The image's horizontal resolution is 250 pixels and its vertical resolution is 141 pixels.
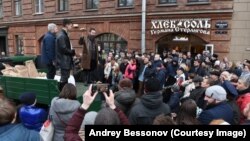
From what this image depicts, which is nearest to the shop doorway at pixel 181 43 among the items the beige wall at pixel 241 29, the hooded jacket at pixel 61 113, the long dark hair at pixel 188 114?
the beige wall at pixel 241 29

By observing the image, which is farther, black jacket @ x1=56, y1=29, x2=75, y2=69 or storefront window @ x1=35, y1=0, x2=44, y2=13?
storefront window @ x1=35, y1=0, x2=44, y2=13

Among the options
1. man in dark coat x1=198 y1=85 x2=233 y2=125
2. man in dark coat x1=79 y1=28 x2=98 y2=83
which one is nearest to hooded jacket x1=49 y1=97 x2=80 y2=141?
man in dark coat x1=198 y1=85 x2=233 y2=125

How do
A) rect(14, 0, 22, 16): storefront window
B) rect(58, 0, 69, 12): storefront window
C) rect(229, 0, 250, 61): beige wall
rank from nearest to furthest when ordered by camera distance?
rect(229, 0, 250, 61): beige wall → rect(58, 0, 69, 12): storefront window → rect(14, 0, 22, 16): storefront window

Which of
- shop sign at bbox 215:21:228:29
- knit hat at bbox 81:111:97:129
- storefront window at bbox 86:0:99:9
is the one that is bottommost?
knit hat at bbox 81:111:97:129

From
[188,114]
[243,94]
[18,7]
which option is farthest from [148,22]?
[18,7]

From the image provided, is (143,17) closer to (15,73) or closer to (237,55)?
(237,55)

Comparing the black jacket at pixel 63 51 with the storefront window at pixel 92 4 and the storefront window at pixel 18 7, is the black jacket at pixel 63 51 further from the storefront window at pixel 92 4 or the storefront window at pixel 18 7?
the storefront window at pixel 18 7

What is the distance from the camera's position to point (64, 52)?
635 centimetres

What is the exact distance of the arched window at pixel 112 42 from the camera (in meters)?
16.5

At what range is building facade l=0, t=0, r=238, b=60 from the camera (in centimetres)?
1308

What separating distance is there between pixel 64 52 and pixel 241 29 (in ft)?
29.4

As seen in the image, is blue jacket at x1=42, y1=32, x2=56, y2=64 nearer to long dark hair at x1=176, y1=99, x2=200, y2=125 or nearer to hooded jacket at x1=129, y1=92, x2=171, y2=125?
hooded jacket at x1=129, y1=92, x2=171, y2=125

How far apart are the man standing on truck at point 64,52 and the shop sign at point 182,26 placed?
27.2 ft

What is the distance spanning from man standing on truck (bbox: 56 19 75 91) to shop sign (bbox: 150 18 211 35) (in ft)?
27.2
